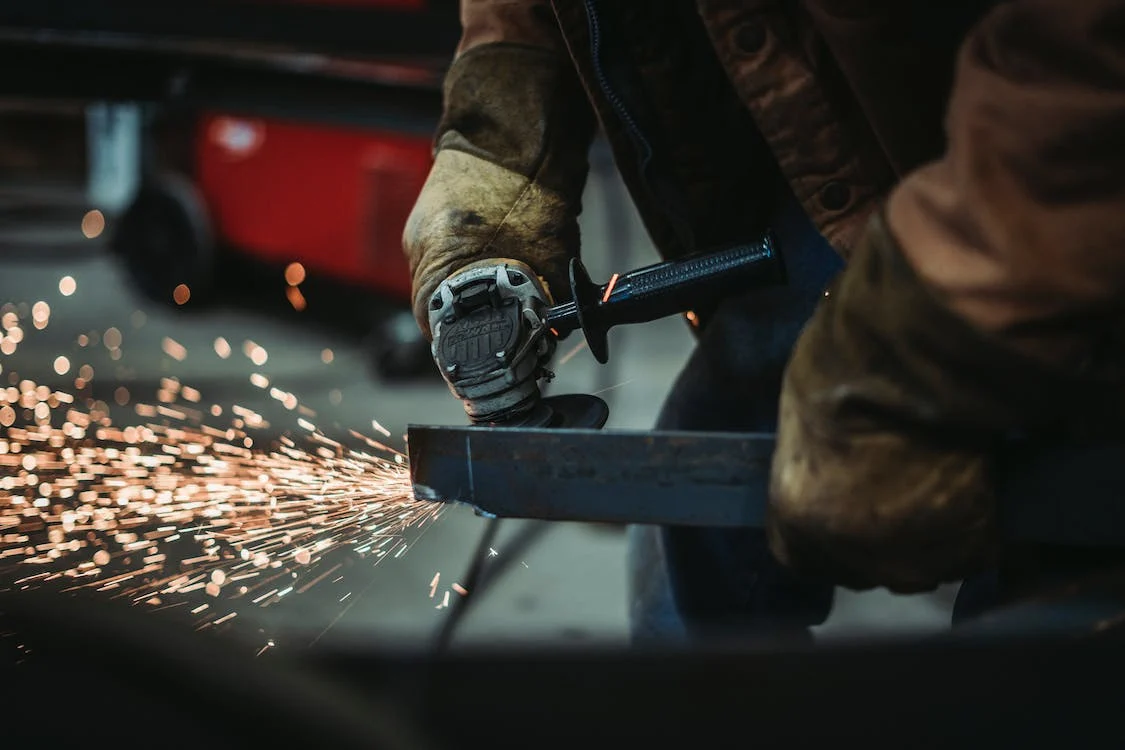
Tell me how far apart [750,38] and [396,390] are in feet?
12.5

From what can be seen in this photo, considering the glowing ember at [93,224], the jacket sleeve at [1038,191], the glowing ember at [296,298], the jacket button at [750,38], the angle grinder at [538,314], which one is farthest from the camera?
the glowing ember at [93,224]

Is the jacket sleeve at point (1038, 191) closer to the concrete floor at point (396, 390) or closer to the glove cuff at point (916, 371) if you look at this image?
the glove cuff at point (916, 371)

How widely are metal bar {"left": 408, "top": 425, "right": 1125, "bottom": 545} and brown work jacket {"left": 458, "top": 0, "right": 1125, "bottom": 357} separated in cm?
21

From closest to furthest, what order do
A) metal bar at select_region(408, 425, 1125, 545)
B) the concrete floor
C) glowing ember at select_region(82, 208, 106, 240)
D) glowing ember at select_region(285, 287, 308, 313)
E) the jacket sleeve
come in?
the jacket sleeve
metal bar at select_region(408, 425, 1125, 545)
the concrete floor
glowing ember at select_region(285, 287, 308, 313)
glowing ember at select_region(82, 208, 106, 240)

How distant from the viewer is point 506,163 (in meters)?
1.49

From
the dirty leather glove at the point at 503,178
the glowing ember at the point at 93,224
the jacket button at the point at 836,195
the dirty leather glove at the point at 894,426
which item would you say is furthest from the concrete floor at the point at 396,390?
the jacket button at the point at 836,195

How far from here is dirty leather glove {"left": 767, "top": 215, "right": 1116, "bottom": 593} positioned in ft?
2.90

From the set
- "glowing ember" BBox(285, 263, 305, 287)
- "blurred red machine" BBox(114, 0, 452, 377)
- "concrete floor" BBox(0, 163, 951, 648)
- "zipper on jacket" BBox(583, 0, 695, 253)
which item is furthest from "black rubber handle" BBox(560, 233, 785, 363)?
"glowing ember" BBox(285, 263, 305, 287)

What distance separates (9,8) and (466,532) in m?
2.14

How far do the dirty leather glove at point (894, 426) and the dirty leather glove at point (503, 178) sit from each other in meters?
0.56

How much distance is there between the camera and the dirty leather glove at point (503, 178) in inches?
58.1

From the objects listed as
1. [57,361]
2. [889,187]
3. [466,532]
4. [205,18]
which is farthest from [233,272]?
[889,187]

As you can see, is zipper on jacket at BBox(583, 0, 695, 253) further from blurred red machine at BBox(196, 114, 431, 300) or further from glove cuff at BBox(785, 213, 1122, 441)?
blurred red machine at BBox(196, 114, 431, 300)

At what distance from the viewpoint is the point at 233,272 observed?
585 cm
